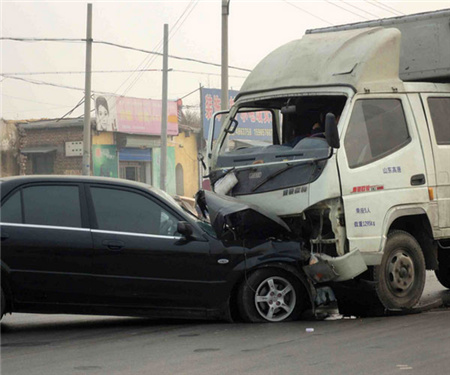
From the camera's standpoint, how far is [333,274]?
926 cm

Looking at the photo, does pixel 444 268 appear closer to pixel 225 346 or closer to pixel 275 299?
pixel 275 299

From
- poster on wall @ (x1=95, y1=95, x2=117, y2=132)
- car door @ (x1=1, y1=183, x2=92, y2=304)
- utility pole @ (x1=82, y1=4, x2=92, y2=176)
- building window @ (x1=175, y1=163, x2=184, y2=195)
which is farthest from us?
building window @ (x1=175, y1=163, x2=184, y2=195)

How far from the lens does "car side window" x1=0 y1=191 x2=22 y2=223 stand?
28.3 ft

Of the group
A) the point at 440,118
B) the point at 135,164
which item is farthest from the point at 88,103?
the point at 440,118

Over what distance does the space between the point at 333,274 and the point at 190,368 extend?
295cm

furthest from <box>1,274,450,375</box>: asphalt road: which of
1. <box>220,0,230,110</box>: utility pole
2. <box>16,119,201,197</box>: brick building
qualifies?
<box>16,119,201,197</box>: brick building

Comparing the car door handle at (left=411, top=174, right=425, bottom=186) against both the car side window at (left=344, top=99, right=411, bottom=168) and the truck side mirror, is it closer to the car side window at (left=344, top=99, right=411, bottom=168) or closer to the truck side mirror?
the car side window at (left=344, top=99, right=411, bottom=168)

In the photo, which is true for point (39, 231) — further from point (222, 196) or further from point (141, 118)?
point (141, 118)

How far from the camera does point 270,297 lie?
30.4 ft

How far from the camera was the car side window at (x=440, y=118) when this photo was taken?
10586mm

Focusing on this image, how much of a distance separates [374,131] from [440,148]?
1049 mm

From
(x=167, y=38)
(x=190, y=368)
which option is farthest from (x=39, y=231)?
(x=167, y=38)

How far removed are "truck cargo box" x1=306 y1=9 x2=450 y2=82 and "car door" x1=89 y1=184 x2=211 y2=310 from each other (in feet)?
12.8

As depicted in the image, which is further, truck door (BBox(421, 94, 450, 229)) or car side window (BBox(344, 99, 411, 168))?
truck door (BBox(421, 94, 450, 229))
